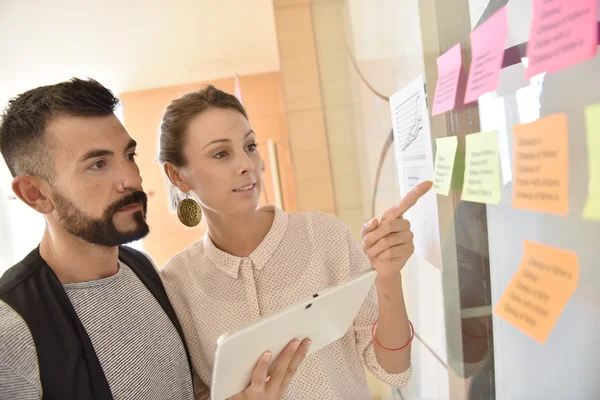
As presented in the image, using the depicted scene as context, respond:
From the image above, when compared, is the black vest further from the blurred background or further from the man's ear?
the blurred background

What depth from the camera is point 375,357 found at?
891 mm

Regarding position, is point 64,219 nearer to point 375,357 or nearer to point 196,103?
point 196,103

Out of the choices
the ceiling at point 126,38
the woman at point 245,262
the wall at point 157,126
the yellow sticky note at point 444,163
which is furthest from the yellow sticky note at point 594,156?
the wall at point 157,126

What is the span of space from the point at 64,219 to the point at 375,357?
2.41 feet

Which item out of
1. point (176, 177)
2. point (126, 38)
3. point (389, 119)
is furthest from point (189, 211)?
point (126, 38)

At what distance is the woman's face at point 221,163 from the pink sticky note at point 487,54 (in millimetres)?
537

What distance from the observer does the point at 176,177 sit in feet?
3.42

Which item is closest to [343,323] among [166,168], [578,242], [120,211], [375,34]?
[578,242]

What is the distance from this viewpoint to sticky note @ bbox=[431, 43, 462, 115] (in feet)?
2.07

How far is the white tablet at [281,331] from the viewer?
20.6 inches

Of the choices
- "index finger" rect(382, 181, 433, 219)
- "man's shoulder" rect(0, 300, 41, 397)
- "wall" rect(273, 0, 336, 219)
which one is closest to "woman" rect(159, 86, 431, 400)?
"index finger" rect(382, 181, 433, 219)

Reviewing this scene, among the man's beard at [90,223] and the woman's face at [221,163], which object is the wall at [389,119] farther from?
the man's beard at [90,223]

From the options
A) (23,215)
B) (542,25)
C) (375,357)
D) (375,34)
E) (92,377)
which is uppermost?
(375,34)

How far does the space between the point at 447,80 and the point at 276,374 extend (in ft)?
1.88
